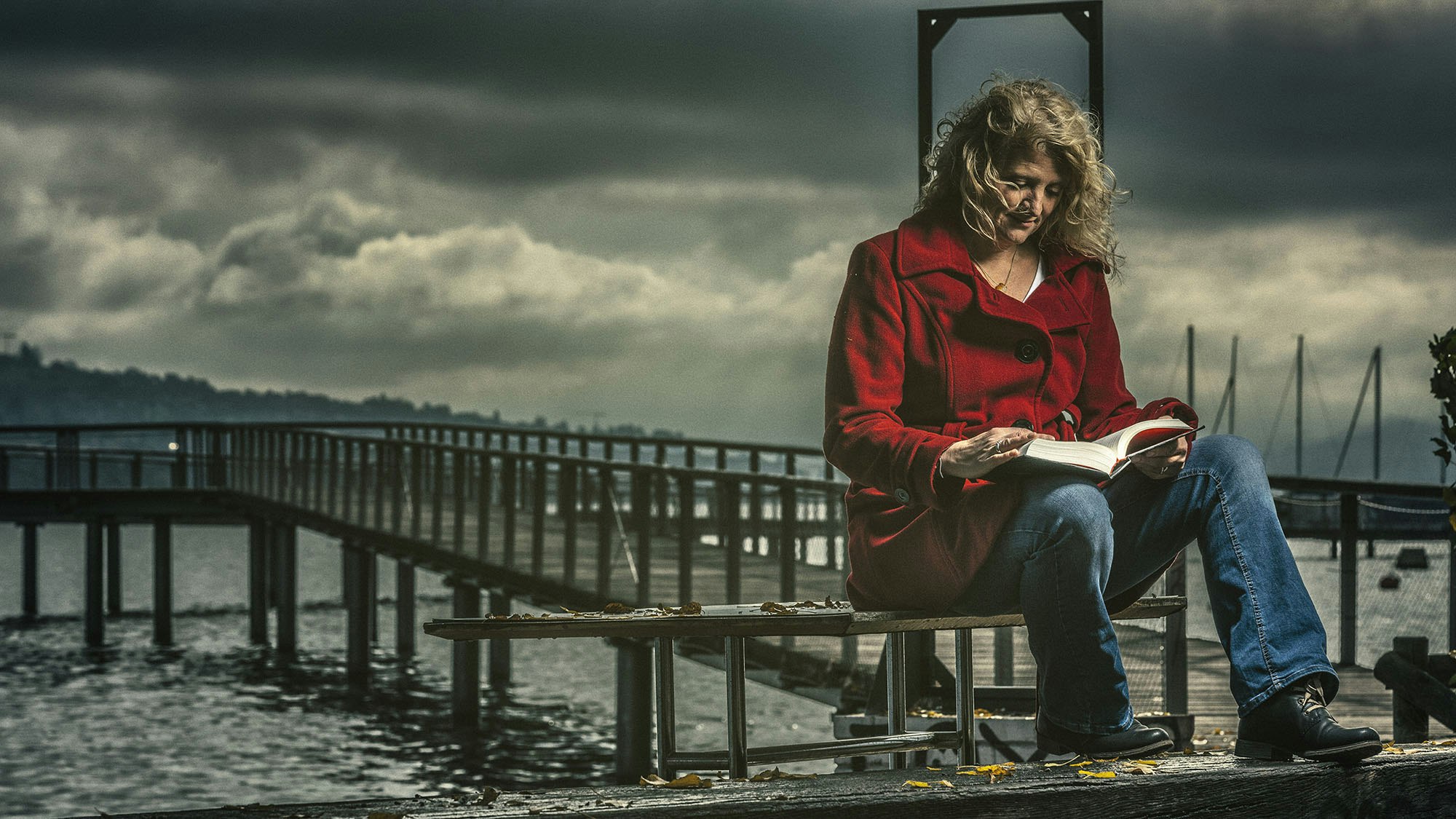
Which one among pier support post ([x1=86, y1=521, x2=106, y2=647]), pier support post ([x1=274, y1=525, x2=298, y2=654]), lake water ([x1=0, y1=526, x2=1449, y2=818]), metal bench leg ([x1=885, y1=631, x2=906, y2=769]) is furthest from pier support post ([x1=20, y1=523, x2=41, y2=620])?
metal bench leg ([x1=885, y1=631, x2=906, y2=769])

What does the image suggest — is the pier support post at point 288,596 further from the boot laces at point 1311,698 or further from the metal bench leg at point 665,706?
the boot laces at point 1311,698

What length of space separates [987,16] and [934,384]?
7.82 ft

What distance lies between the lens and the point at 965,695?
12.9 feet

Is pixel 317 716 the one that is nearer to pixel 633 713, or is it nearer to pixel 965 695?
pixel 633 713

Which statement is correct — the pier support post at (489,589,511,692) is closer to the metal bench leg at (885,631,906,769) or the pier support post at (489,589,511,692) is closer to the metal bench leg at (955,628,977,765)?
the metal bench leg at (885,631,906,769)

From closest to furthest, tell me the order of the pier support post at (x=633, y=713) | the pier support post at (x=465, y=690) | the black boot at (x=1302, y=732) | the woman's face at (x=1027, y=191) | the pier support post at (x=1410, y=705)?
1. the black boot at (x=1302, y=732)
2. the woman's face at (x=1027, y=191)
3. the pier support post at (x=1410, y=705)
4. the pier support post at (x=633, y=713)
5. the pier support post at (x=465, y=690)

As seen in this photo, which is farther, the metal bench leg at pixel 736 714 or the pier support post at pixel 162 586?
the pier support post at pixel 162 586

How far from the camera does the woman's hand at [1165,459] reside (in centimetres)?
335

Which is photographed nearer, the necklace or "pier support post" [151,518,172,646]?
the necklace

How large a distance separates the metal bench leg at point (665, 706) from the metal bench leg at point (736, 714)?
0.12m

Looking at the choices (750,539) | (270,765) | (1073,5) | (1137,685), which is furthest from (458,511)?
(1073,5)

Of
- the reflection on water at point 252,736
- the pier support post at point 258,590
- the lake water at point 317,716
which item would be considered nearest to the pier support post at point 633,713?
the reflection on water at point 252,736

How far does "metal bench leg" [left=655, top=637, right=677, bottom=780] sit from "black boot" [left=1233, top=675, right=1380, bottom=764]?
112 centimetres

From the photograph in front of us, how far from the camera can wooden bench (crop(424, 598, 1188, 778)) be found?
3.31 m
